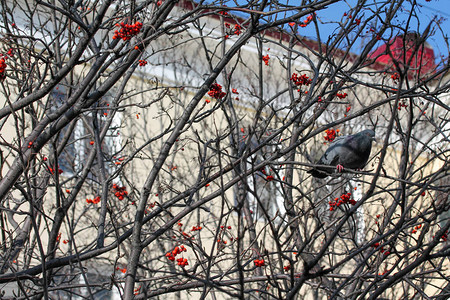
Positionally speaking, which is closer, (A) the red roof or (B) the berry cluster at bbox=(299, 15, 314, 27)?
(A) the red roof

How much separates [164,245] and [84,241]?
1.11m

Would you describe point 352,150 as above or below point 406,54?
below

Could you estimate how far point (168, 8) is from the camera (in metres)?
3.67

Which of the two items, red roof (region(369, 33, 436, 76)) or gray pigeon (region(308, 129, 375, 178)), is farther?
gray pigeon (region(308, 129, 375, 178))

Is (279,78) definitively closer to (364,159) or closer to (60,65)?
(364,159)

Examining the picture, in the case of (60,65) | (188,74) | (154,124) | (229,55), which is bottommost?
(229,55)

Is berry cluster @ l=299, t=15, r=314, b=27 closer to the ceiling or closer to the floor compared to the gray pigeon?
closer to the ceiling

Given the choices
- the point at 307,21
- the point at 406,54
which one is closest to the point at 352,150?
the point at 307,21

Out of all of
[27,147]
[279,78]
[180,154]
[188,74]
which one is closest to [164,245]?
[180,154]

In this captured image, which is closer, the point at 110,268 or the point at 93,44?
the point at 93,44

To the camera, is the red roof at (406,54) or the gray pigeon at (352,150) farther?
the gray pigeon at (352,150)

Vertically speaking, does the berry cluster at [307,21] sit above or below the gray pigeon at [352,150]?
above

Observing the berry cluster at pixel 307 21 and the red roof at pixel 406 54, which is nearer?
the red roof at pixel 406 54

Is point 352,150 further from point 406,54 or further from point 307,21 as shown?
point 406,54
